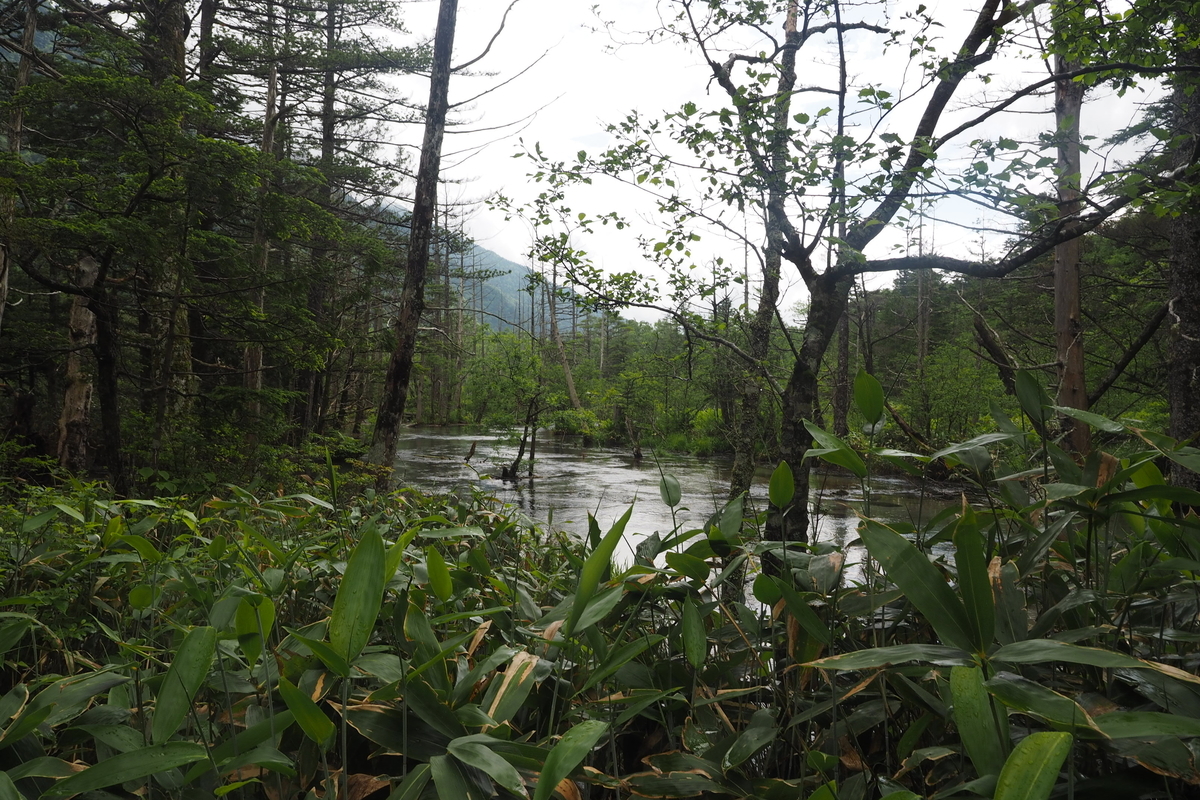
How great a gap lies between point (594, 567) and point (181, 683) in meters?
0.42

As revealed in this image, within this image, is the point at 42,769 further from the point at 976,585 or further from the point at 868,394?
the point at 868,394

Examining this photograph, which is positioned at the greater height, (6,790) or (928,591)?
(928,591)

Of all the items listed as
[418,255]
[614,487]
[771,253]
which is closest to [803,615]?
[771,253]

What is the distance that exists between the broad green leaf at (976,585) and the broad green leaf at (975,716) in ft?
0.24

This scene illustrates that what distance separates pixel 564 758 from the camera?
18.8 inches

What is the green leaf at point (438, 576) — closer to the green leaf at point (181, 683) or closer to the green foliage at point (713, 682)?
the green foliage at point (713, 682)

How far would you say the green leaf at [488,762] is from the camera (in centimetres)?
50

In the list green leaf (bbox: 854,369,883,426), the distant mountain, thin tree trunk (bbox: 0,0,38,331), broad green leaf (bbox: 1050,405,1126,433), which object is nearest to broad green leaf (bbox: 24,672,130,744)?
green leaf (bbox: 854,369,883,426)

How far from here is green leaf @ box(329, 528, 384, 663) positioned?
0.55 meters

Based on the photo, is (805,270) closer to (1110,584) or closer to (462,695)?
(1110,584)

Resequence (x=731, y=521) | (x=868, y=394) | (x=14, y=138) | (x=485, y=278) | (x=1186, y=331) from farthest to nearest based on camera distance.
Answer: (x=485, y=278) < (x=14, y=138) < (x=1186, y=331) < (x=731, y=521) < (x=868, y=394)

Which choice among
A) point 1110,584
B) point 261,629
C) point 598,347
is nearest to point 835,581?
point 1110,584

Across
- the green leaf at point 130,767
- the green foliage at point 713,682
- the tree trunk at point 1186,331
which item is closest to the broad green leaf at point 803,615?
the green foliage at point 713,682

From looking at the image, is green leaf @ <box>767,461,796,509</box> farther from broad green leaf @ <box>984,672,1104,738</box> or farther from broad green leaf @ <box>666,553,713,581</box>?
broad green leaf @ <box>984,672,1104,738</box>
